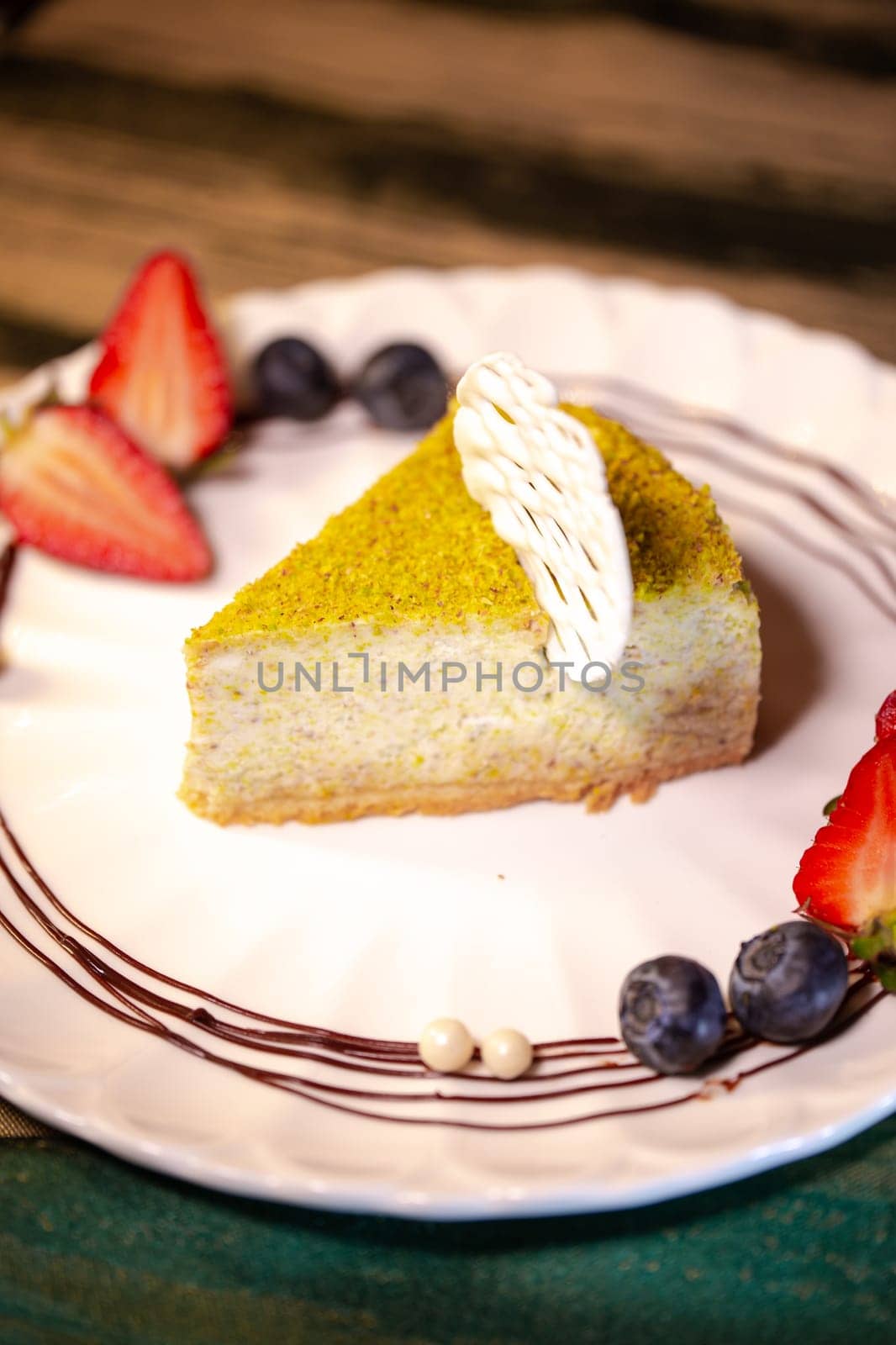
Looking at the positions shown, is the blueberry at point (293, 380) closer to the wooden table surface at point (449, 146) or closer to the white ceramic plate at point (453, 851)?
the white ceramic plate at point (453, 851)

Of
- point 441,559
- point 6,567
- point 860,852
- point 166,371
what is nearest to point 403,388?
point 166,371

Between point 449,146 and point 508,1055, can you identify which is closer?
point 508,1055

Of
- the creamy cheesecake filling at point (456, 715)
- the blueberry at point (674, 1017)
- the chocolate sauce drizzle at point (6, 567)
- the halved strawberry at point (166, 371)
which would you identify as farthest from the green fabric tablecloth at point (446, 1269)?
the halved strawberry at point (166, 371)

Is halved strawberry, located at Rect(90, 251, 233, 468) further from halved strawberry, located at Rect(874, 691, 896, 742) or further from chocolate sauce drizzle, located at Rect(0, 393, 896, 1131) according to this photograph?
halved strawberry, located at Rect(874, 691, 896, 742)

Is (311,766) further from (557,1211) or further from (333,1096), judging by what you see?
(557,1211)

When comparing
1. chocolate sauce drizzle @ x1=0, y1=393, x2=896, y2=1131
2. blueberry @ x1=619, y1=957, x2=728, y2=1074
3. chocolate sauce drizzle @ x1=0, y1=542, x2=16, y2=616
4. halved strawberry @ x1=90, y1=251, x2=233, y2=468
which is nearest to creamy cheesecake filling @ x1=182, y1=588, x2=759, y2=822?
chocolate sauce drizzle @ x1=0, y1=393, x2=896, y2=1131

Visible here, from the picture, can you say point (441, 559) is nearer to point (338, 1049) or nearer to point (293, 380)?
point (338, 1049)

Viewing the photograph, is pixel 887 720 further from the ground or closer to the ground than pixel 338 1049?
further from the ground
